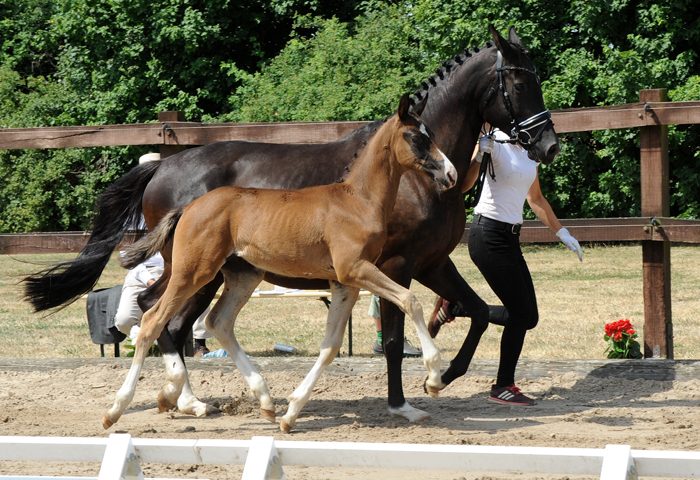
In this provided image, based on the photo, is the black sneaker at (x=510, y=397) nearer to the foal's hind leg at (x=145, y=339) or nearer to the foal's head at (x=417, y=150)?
the foal's head at (x=417, y=150)

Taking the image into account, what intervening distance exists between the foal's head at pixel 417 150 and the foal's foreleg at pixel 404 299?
600 millimetres

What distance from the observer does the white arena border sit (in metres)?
2.21

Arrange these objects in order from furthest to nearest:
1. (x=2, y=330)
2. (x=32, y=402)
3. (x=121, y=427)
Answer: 1. (x=2, y=330)
2. (x=32, y=402)
3. (x=121, y=427)

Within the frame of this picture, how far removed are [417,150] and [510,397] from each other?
1.87 meters

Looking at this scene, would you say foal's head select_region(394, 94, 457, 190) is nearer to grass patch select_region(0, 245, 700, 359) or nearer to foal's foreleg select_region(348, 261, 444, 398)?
foal's foreleg select_region(348, 261, 444, 398)

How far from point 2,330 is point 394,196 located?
673 centimetres

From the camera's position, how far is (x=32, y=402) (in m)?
5.34

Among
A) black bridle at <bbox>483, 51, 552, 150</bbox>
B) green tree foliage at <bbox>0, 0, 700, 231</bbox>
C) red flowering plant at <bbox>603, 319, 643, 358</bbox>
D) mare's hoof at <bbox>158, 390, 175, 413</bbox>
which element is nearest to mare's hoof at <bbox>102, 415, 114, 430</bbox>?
mare's hoof at <bbox>158, 390, 175, 413</bbox>

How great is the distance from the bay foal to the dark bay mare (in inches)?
12.4

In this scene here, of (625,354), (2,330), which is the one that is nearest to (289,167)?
(625,354)

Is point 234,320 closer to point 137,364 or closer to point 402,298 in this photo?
point 137,364

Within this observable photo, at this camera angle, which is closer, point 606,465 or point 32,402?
point 606,465

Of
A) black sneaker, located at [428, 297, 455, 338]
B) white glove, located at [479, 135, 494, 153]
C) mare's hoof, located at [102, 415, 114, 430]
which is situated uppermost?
white glove, located at [479, 135, 494, 153]

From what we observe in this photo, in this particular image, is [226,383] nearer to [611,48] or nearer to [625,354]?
[625,354]
